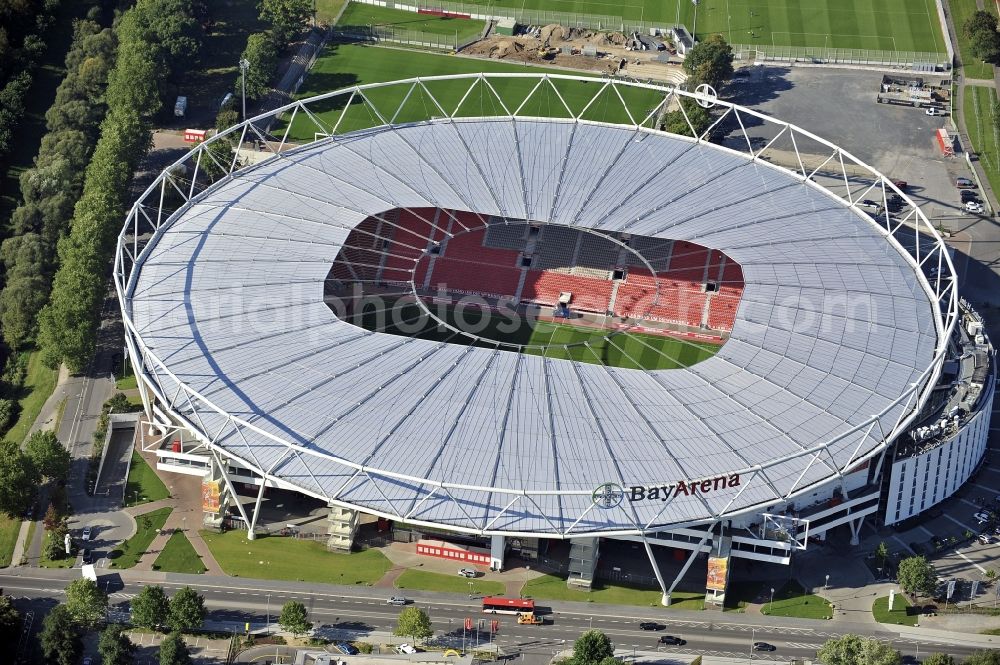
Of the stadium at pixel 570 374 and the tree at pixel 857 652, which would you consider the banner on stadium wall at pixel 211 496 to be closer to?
the stadium at pixel 570 374

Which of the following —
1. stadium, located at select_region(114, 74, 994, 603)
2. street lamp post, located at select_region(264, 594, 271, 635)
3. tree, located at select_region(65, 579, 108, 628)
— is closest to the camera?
tree, located at select_region(65, 579, 108, 628)

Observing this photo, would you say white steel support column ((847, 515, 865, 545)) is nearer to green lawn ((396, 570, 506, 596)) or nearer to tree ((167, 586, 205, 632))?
green lawn ((396, 570, 506, 596))

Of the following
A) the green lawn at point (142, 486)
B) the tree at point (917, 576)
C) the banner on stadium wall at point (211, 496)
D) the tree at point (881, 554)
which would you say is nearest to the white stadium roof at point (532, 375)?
the banner on stadium wall at point (211, 496)

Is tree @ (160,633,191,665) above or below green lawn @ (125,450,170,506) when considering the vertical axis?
below

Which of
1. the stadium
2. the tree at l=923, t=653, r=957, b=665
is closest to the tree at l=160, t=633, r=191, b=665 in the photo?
the stadium

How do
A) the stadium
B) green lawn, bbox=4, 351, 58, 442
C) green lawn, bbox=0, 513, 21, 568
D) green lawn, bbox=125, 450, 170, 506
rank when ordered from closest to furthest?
the stadium, green lawn, bbox=0, 513, 21, 568, green lawn, bbox=125, 450, 170, 506, green lawn, bbox=4, 351, 58, 442

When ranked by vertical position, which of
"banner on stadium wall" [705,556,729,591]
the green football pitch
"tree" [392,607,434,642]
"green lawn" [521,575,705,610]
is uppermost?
the green football pitch
